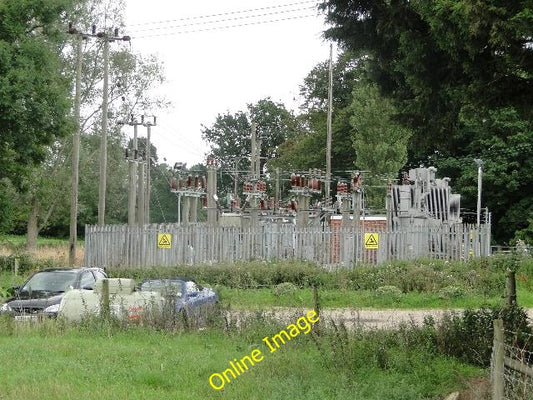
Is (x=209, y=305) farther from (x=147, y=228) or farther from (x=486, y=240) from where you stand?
(x=486, y=240)

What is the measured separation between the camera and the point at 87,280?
20219 millimetres

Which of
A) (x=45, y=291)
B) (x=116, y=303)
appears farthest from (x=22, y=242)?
(x=116, y=303)

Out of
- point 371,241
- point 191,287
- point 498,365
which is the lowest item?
point 191,287

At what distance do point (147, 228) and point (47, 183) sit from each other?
531cm

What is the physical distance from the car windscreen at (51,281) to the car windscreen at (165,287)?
131 inches

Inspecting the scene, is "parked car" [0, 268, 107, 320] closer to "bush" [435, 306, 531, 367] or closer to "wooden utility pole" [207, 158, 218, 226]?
"bush" [435, 306, 531, 367]

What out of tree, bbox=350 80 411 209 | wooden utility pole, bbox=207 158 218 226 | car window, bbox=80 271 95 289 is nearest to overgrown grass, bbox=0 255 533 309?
car window, bbox=80 271 95 289

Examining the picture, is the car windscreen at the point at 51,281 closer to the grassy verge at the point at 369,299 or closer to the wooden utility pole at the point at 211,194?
the grassy verge at the point at 369,299

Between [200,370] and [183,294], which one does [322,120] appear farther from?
[200,370]

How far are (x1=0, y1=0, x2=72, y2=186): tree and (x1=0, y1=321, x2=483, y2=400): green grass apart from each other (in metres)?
13.8

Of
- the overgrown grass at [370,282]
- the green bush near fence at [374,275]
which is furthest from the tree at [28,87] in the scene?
the green bush near fence at [374,275]

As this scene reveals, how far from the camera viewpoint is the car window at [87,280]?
19.8 meters

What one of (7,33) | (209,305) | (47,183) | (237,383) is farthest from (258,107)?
(237,383)

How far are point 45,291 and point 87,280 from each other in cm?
137
